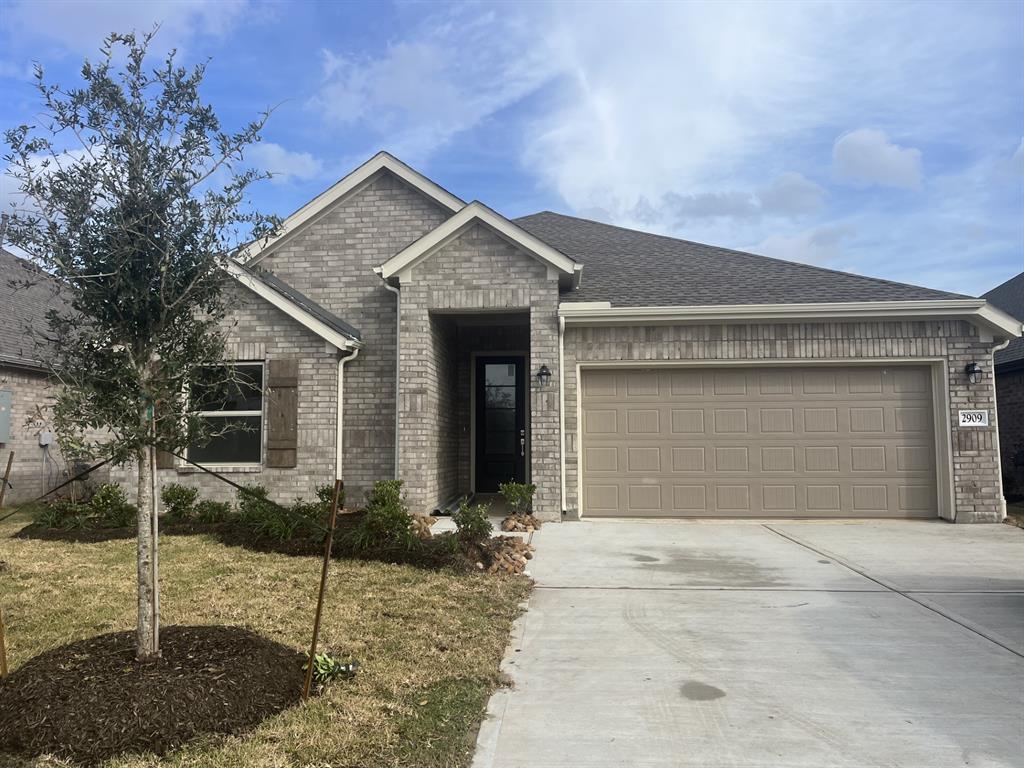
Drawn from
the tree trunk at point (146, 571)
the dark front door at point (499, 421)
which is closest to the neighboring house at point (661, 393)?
the dark front door at point (499, 421)

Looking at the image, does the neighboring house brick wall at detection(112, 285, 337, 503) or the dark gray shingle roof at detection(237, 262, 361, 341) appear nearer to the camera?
the neighboring house brick wall at detection(112, 285, 337, 503)

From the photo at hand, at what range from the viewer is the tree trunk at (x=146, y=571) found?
12.5 ft

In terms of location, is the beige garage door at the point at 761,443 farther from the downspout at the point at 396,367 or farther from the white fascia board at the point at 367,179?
the white fascia board at the point at 367,179

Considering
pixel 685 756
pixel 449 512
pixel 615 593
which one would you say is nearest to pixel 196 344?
pixel 685 756

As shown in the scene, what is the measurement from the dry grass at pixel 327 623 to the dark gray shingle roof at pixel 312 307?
3.88 meters

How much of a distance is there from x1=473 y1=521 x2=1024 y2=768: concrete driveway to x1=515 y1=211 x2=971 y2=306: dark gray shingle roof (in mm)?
4215

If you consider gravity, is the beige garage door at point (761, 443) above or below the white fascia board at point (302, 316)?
below

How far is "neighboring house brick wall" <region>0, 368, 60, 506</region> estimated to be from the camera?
502 inches

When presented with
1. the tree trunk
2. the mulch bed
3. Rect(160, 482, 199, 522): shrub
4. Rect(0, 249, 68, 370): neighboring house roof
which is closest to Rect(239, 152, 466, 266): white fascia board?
Rect(0, 249, 68, 370): neighboring house roof

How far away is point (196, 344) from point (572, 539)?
5934 mm

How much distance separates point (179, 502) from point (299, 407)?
2144mm

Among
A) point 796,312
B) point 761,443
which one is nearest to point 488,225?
point 796,312

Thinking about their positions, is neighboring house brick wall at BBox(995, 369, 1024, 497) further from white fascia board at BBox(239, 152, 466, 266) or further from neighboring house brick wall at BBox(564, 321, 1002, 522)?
white fascia board at BBox(239, 152, 466, 266)

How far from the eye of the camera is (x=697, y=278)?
1177 cm
